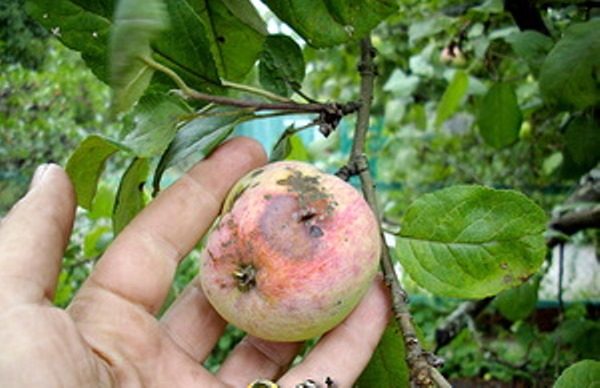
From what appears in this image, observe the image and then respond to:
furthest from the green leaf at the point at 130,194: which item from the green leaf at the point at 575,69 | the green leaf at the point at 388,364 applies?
the green leaf at the point at 575,69

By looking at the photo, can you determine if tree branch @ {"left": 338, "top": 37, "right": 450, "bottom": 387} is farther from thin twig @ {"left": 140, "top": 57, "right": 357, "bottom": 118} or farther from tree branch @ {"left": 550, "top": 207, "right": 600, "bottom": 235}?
tree branch @ {"left": 550, "top": 207, "right": 600, "bottom": 235}

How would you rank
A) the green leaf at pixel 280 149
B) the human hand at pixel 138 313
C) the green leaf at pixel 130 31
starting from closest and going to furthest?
the green leaf at pixel 130 31
the human hand at pixel 138 313
the green leaf at pixel 280 149

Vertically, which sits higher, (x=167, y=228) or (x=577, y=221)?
(x=167, y=228)

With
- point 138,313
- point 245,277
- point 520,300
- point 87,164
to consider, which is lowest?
point 520,300

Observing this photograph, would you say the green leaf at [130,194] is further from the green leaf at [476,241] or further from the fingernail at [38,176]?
the green leaf at [476,241]

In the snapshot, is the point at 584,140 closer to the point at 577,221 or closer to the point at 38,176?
the point at 577,221

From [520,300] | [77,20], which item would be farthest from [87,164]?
[520,300]

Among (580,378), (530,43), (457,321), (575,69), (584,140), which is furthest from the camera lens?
(457,321)
